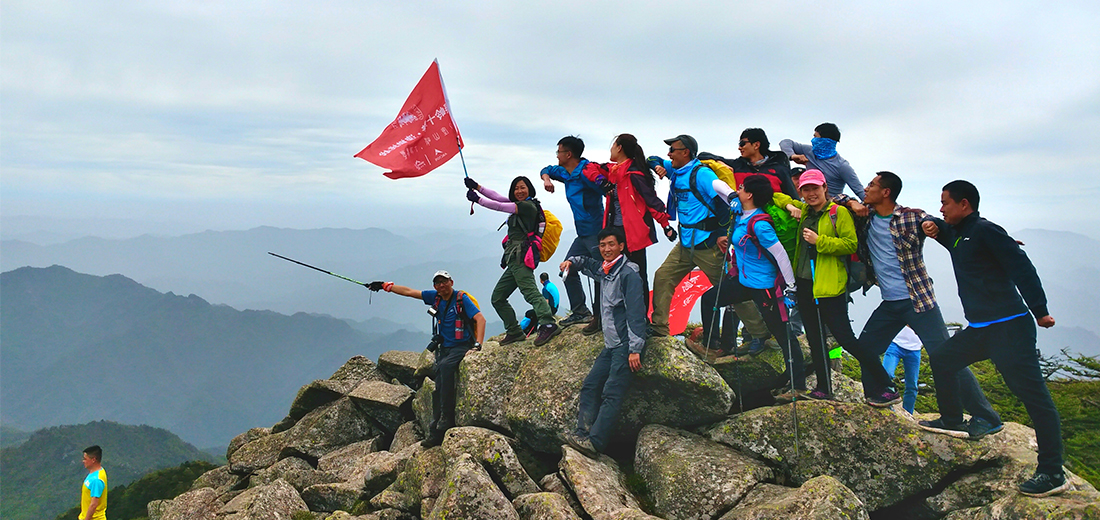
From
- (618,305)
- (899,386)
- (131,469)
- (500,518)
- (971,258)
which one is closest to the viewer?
(971,258)

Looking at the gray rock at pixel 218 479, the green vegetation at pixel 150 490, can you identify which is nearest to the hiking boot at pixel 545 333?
the gray rock at pixel 218 479

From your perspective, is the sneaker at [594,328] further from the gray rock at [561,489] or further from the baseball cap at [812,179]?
the baseball cap at [812,179]

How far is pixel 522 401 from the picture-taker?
10.1 metres

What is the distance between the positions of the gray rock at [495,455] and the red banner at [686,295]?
3.54 m

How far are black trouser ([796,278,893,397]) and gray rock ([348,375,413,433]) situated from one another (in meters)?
10.5

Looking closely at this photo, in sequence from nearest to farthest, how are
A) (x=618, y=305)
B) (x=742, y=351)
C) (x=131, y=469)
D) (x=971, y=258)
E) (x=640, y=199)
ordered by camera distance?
(x=971, y=258), (x=618, y=305), (x=640, y=199), (x=742, y=351), (x=131, y=469)

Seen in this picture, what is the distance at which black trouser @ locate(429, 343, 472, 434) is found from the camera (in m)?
11.3

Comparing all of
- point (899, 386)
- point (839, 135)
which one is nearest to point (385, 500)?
point (839, 135)

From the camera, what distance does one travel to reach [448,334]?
11297 mm

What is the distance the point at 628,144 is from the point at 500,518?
651 cm

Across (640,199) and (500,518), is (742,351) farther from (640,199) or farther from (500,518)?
(500,518)

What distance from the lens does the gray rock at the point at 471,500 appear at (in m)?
7.56

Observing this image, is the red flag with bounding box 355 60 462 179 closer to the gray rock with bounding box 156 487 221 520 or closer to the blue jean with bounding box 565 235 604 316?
the blue jean with bounding box 565 235 604 316

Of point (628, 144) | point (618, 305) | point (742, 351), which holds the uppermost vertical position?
point (628, 144)
